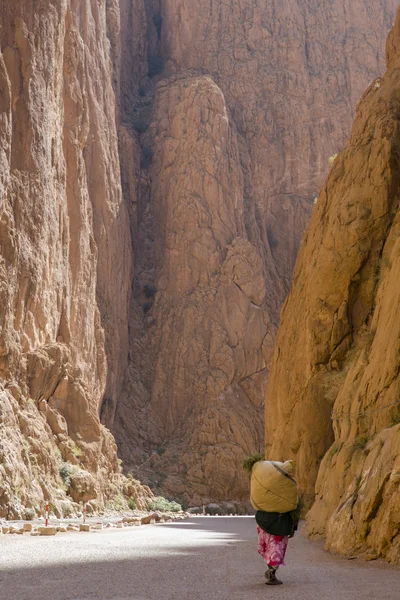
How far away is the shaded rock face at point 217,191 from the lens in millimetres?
54562

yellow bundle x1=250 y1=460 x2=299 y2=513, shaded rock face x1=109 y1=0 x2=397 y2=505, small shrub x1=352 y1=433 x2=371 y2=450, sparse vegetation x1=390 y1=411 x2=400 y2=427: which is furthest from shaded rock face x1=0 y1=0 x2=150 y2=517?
yellow bundle x1=250 y1=460 x2=299 y2=513

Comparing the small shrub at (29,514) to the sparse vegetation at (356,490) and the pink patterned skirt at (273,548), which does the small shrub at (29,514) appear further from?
the pink patterned skirt at (273,548)

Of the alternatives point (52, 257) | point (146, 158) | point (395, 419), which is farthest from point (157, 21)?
point (395, 419)

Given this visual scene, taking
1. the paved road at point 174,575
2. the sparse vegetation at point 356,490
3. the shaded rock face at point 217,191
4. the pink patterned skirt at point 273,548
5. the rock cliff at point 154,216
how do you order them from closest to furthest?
the paved road at point 174,575 → the pink patterned skirt at point 273,548 → the sparse vegetation at point 356,490 → the rock cliff at point 154,216 → the shaded rock face at point 217,191

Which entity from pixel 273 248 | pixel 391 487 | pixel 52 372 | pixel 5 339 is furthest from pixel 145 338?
pixel 391 487

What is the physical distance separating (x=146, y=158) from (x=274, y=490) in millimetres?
56633

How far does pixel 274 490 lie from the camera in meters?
8.66

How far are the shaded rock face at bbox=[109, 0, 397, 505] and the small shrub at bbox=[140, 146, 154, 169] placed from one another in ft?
0.49

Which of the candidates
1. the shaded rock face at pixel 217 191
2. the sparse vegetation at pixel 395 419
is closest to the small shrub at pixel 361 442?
the sparse vegetation at pixel 395 419

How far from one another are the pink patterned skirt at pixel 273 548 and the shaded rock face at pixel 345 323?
5023 millimetres

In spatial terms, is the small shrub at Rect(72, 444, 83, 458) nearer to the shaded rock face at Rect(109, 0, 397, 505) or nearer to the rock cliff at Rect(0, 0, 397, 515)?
the rock cliff at Rect(0, 0, 397, 515)

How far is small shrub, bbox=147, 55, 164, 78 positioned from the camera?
6944 centimetres

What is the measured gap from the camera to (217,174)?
6159cm

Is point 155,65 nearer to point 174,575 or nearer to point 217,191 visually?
point 217,191
